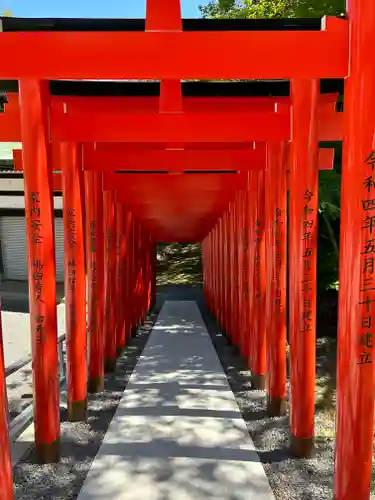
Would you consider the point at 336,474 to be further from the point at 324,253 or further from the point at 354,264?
the point at 324,253

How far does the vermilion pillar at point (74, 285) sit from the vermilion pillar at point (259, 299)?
8.64ft

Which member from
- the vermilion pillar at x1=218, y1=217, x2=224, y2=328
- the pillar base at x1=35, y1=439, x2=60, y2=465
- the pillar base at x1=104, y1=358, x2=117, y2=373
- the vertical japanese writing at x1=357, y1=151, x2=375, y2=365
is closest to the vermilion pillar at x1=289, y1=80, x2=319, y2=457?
the vertical japanese writing at x1=357, y1=151, x2=375, y2=365

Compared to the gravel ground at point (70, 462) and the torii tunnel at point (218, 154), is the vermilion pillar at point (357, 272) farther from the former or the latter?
the gravel ground at point (70, 462)

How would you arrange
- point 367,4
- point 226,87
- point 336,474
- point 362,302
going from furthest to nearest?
point 226,87
point 336,474
point 362,302
point 367,4

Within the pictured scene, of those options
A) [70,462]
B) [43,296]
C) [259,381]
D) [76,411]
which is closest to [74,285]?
[43,296]

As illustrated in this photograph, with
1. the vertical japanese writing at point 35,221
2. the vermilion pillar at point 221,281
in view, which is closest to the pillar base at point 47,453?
the vertical japanese writing at point 35,221

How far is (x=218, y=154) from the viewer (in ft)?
21.2

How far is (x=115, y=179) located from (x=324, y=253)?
641 centimetres

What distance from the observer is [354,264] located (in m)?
3.03

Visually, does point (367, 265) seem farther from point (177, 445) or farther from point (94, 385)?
point (94, 385)

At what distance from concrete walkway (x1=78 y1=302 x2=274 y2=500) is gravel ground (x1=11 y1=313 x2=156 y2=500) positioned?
109 mm

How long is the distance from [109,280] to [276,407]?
377 cm

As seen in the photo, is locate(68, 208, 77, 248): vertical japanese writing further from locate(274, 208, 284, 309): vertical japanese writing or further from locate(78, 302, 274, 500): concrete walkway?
locate(274, 208, 284, 309): vertical japanese writing

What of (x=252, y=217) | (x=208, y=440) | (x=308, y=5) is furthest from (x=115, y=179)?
(x=308, y=5)
